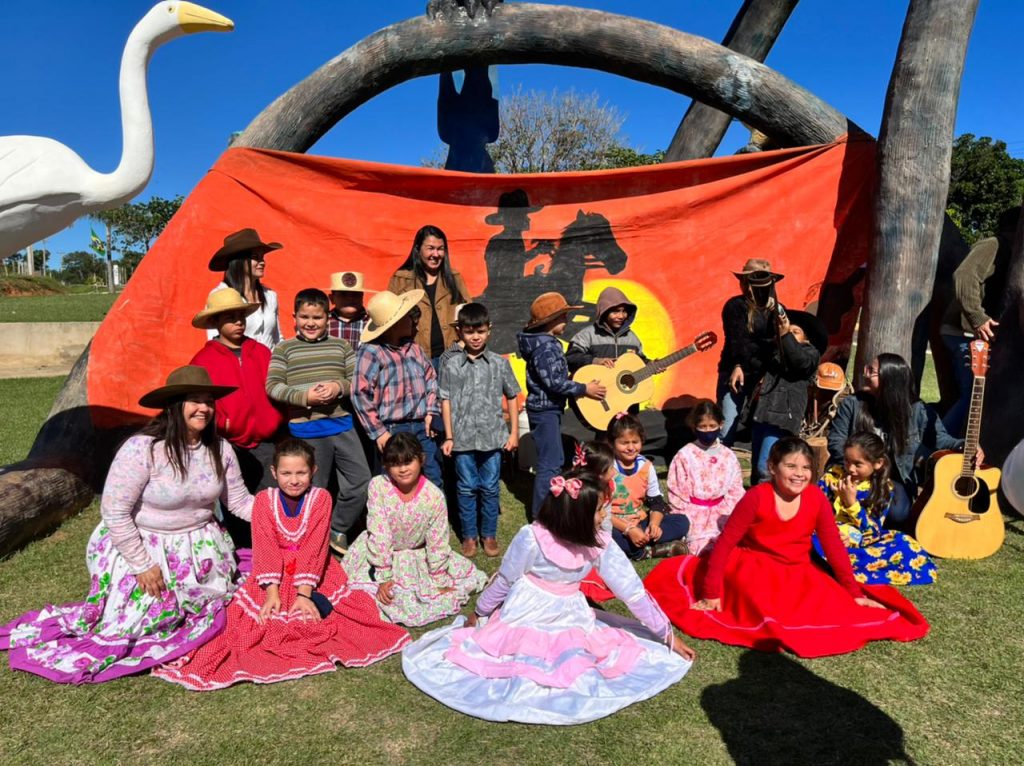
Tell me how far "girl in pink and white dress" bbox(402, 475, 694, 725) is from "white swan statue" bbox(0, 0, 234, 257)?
114 inches

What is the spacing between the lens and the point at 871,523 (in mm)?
4055

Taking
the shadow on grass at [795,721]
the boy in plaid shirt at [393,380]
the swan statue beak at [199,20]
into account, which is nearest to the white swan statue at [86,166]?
the swan statue beak at [199,20]

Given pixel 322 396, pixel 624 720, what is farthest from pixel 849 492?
pixel 322 396

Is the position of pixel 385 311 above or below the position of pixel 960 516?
above

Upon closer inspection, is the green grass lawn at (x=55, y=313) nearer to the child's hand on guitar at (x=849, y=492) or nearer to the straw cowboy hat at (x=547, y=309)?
the straw cowboy hat at (x=547, y=309)

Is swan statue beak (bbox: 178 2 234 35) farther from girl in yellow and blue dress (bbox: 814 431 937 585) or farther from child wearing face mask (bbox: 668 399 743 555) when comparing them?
girl in yellow and blue dress (bbox: 814 431 937 585)

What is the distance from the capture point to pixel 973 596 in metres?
3.73

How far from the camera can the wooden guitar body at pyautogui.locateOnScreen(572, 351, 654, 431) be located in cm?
498

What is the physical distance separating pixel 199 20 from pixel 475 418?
2943 mm

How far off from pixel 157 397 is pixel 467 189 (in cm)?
346

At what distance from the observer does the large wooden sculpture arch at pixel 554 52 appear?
225 inches

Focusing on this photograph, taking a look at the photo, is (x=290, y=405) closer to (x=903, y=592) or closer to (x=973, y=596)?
(x=903, y=592)

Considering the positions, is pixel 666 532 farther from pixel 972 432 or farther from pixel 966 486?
pixel 972 432

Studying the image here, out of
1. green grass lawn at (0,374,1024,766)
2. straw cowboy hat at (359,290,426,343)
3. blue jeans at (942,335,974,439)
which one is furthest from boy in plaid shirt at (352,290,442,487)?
blue jeans at (942,335,974,439)
